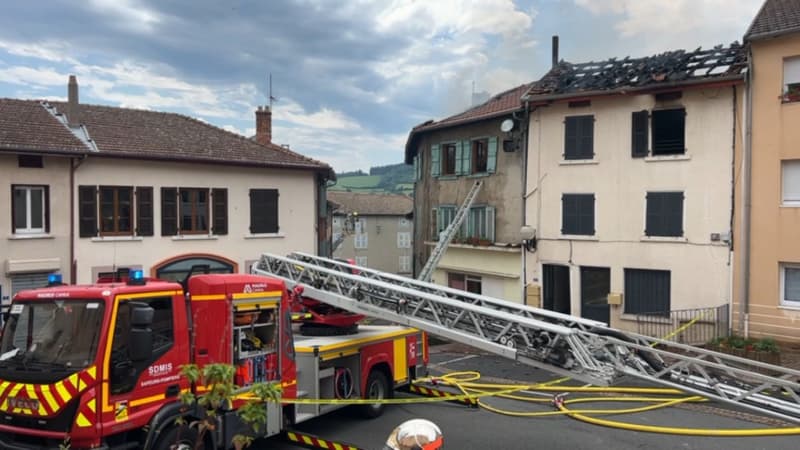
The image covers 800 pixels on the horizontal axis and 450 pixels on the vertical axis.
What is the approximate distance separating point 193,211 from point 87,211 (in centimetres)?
361

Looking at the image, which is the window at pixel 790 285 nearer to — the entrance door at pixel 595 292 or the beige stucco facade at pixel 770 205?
the beige stucco facade at pixel 770 205

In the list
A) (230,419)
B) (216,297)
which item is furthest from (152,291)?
(230,419)

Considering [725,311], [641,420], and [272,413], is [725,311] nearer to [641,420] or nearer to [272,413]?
[641,420]

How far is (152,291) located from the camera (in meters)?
7.34

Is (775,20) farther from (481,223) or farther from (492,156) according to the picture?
(481,223)

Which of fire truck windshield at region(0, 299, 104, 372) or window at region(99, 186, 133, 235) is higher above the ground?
window at region(99, 186, 133, 235)

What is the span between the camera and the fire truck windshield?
673 cm

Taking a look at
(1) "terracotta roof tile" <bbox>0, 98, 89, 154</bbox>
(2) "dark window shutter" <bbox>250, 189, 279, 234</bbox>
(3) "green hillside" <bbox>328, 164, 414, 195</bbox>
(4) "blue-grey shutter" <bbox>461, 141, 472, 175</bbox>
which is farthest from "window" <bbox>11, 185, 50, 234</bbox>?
(3) "green hillside" <bbox>328, 164, 414, 195</bbox>

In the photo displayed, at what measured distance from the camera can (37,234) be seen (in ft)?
64.7

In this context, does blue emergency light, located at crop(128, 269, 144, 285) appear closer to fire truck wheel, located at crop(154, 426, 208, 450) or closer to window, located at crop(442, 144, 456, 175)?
fire truck wheel, located at crop(154, 426, 208, 450)

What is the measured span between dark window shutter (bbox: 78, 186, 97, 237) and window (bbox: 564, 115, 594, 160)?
52.2 feet

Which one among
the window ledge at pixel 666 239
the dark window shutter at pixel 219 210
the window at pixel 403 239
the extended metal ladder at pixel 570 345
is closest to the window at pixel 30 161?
the dark window shutter at pixel 219 210

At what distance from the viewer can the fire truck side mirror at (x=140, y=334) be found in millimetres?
6777

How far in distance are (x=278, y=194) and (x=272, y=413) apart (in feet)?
56.8
